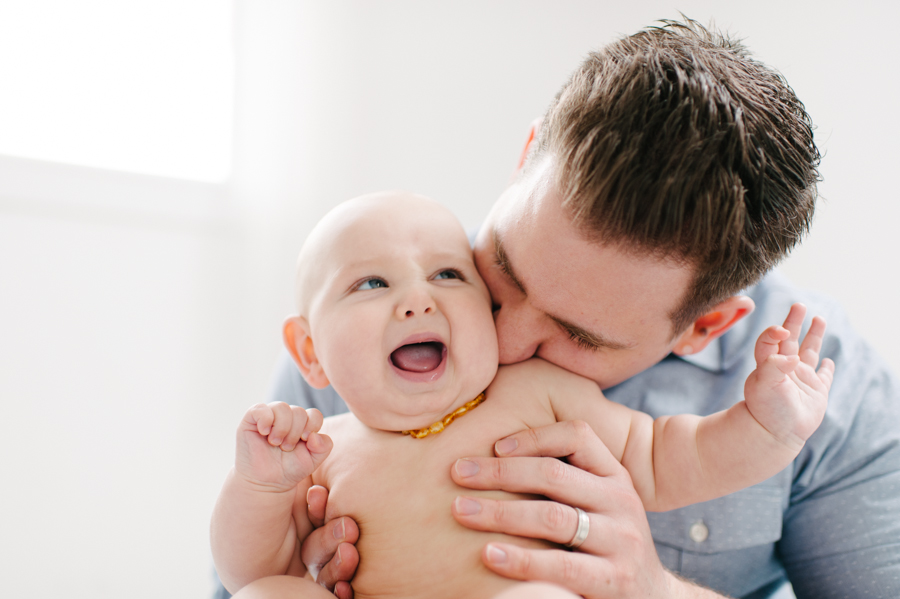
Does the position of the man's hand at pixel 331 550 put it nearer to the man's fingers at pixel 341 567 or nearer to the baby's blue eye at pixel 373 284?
the man's fingers at pixel 341 567

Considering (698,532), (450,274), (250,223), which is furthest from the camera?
(250,223)

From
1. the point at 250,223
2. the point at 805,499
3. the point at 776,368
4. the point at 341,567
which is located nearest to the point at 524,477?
the point at 341,567

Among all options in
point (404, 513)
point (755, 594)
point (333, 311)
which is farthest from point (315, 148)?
point (755, 594)

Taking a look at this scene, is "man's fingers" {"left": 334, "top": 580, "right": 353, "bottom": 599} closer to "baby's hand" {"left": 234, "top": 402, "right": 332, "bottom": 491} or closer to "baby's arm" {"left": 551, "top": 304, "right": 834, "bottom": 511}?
"baby's hand" {"left": 234, "top": 402, "right": 332, "bottom": 491}

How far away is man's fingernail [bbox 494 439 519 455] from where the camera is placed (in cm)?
83

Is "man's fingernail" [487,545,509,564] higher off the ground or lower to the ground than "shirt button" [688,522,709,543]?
higher

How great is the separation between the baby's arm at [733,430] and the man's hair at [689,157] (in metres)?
0.14

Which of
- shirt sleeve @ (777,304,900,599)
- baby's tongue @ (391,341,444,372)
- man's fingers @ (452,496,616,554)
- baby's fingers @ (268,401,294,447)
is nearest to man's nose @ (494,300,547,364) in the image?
baby's tongue @ (391,341,444,372)

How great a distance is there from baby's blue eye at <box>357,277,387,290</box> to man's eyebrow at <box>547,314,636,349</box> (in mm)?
256

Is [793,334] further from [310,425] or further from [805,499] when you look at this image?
[310,425]

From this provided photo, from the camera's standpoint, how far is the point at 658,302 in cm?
83

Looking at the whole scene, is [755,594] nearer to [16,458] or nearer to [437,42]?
[437,42]

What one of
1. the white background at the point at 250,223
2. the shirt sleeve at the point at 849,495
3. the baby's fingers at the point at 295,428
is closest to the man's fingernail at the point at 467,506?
the baby's fingers at the point at 295,428

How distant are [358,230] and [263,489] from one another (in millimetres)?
399
